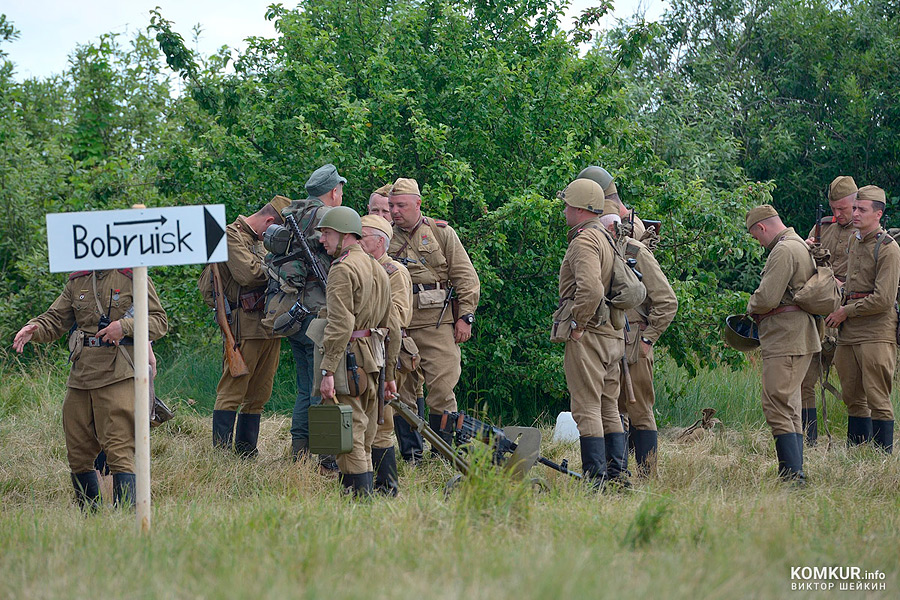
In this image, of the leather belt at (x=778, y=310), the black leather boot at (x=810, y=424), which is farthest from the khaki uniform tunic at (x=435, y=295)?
the black leather boot at (x=810, y=424)

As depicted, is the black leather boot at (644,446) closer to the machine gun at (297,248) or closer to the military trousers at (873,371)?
the military trousers at (873,371)

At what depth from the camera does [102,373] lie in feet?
20.4

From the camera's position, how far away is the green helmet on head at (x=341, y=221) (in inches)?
251

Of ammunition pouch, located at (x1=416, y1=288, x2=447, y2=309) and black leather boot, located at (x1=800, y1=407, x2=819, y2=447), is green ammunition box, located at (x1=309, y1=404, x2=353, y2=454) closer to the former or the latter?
ammunition pouch, located at (x1=416, y1=288, x2=447, y2=309)

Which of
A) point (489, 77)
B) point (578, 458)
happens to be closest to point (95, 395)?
point (578, 458)

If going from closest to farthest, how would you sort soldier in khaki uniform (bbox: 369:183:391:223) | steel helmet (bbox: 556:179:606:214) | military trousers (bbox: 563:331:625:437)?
1. military trousers (bbox: 563:331:625:437)
2. steel helmet (bbox: 556:179:606:214)
3. soldier in khaki uniform (bbox: 369:183:391:223)

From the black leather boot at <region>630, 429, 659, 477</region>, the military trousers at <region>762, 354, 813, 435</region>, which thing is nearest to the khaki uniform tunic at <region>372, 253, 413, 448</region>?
the black leather boot at <region>630, 429, 659, 477</region>

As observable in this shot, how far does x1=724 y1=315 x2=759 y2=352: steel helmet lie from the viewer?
7.67m

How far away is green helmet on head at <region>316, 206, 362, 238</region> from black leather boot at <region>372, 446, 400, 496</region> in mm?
1688

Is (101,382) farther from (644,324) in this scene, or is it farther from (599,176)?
(599,176)

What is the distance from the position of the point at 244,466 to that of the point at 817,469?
14.5 feet

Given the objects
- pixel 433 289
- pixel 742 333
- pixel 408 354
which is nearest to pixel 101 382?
pixel 408 354

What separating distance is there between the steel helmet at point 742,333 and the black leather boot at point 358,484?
3225mm

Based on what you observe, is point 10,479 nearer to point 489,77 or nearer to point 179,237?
point 179,237
